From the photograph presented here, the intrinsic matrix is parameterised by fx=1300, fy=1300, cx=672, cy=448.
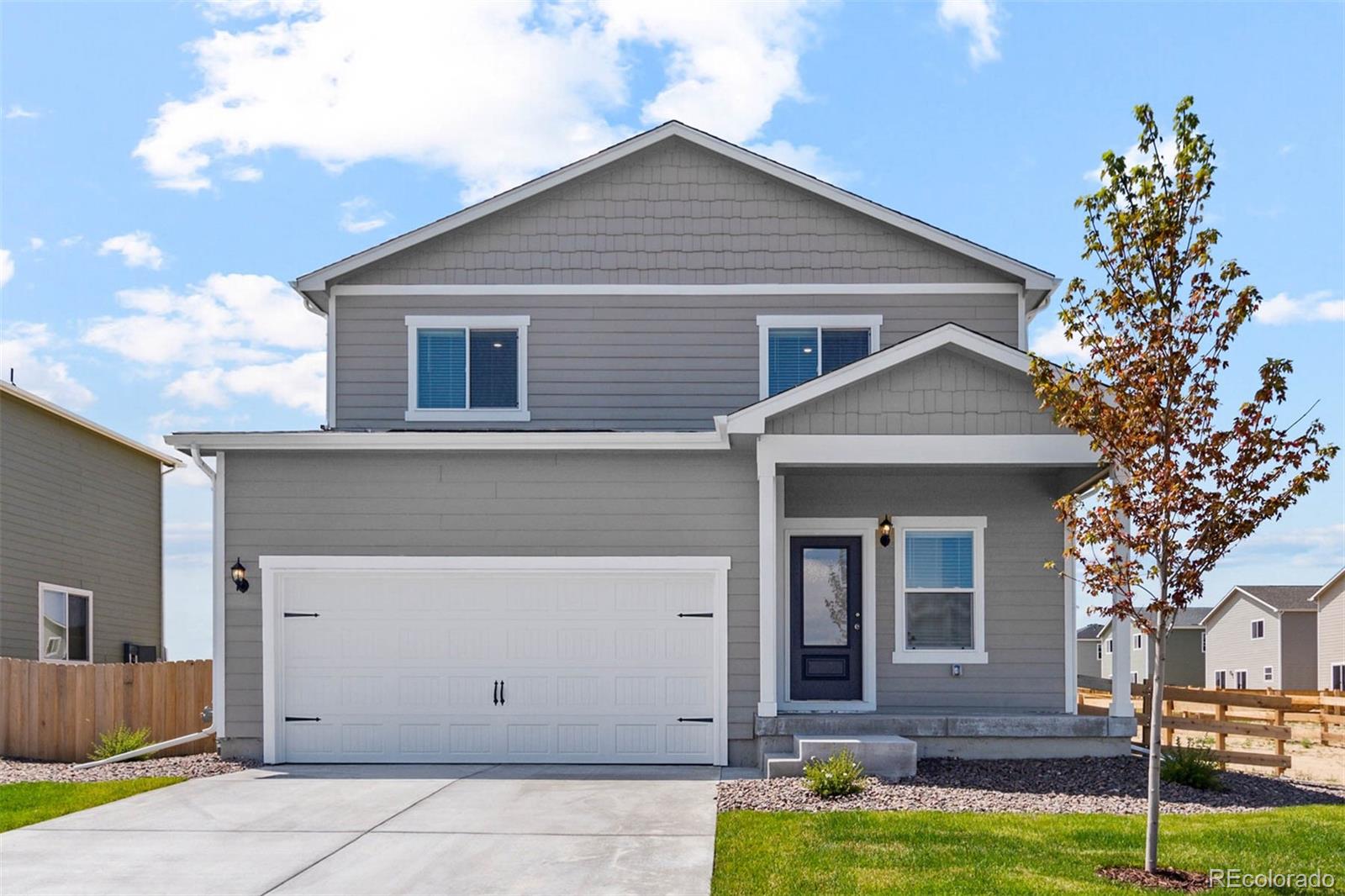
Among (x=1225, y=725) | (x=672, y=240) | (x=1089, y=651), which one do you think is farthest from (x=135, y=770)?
(x=1089, y=651)

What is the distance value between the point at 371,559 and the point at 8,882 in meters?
6.08

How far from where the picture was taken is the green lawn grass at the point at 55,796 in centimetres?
1143

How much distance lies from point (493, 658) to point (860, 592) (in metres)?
4.44

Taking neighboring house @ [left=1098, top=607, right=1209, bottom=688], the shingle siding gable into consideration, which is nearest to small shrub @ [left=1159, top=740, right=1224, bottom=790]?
the shingle siding gable

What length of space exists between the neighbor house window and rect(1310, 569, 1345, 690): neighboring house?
34809mm

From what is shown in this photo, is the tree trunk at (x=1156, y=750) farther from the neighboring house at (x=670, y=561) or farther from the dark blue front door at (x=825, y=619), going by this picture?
the dark blue front door at (x=825, y=619)

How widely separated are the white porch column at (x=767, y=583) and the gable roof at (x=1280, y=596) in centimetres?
3669

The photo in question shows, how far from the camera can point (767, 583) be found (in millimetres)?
13977

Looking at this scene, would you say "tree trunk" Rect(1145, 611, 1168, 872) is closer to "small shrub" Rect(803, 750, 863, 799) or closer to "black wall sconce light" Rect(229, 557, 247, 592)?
"small shrub" Rect(803, 750, 863, 799)

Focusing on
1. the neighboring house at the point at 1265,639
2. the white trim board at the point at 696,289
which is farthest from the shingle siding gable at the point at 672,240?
the neighboring house at the point at 1265,639

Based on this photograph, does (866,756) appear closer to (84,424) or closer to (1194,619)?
(84,424)

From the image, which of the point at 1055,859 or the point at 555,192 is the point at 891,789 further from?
the point at 555,192

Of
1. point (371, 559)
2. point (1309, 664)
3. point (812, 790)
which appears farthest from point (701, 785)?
point (1309, 664)

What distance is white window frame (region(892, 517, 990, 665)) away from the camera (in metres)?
15.3
